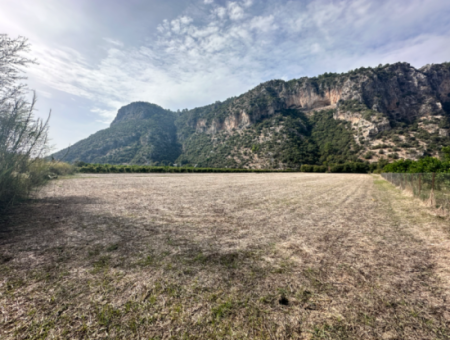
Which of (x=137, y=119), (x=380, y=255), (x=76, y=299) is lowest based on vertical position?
(x=380, y=255)

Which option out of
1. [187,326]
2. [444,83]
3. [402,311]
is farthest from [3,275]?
[444,83]

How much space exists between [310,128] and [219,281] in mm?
135981

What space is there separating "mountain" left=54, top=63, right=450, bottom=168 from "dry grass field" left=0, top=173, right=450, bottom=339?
9466cm


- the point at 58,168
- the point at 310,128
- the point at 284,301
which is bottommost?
the point at 284,301

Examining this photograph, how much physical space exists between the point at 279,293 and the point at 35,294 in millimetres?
4241

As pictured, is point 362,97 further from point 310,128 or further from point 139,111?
point 139,111

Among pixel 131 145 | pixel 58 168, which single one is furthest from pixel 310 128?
pixel 58 168

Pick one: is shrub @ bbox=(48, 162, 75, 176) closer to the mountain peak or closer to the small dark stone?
the small dark stone

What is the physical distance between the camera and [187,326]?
8.54 feet

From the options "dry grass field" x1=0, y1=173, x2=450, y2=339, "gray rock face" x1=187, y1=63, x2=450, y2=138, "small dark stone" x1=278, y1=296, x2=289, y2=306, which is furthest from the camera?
"gray rock face" x1=187, y1=63, x2=450, y2=138

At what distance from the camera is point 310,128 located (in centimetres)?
12344

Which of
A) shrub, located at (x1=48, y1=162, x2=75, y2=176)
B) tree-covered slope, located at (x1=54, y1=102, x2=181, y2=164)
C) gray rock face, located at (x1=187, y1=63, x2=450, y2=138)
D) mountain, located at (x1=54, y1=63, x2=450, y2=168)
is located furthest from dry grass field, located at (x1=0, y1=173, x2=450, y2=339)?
tree-covered slope, located at (x1=54, y1=102, x2=181, y2=164)

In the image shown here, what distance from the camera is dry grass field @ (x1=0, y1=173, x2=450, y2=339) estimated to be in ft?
8.58

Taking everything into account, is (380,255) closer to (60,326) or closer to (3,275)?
(60,326)
